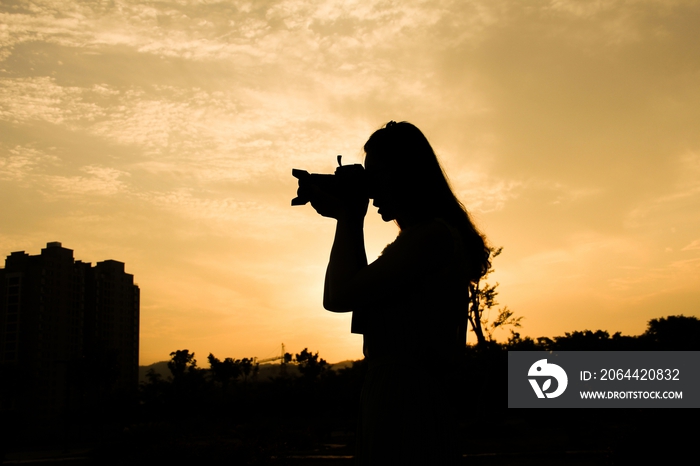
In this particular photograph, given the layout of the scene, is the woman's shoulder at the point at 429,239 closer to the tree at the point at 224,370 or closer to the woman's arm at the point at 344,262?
the woman's arm at the point at 344,262

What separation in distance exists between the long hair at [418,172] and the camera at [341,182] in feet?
0.34

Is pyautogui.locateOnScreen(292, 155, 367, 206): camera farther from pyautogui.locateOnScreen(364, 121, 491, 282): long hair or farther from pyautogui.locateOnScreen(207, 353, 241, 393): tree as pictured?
A: pyautogui.locateOnScreen(207, 353, 241, 393): tree

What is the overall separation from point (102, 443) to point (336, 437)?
784 inches

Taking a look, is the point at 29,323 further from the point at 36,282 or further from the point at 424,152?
the point at 424,152

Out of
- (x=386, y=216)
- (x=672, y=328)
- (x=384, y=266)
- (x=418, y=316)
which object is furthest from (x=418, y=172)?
(x=672, y=328)

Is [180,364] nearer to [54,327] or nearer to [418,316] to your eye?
[54,327]

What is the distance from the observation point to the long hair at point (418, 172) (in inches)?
79.7

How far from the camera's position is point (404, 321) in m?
1.83

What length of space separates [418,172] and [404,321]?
52cm

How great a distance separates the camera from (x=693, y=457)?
27.9 ft

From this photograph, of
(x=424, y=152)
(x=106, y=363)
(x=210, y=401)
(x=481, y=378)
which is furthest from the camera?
(x=106, y=363)

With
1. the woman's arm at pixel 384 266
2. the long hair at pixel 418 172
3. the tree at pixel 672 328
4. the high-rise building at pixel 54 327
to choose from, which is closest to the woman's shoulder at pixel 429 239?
the woman's arm at pixel 384 266

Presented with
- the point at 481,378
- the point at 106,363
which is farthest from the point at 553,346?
the point at 106,363

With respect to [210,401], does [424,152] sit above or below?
above
